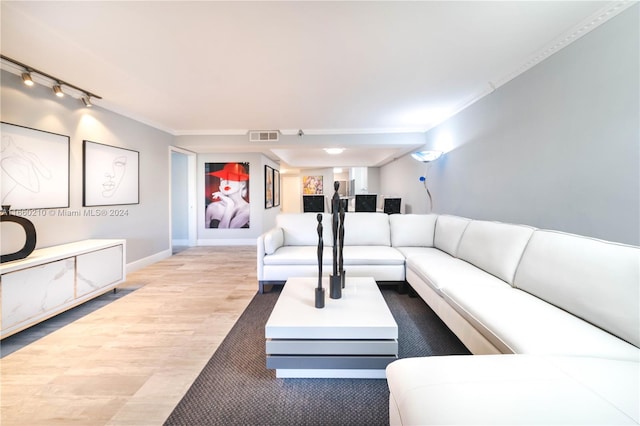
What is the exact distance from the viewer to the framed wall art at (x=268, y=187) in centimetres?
634

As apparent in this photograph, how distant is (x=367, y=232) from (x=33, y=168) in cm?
372

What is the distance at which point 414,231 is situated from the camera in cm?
337

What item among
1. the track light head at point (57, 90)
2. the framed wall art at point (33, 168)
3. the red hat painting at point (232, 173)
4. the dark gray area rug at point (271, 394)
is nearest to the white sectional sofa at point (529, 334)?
the dark gray area rug at point (271, 394)

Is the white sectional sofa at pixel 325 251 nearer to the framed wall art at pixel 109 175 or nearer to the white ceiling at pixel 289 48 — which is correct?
the white ceiling at pixel 289 48

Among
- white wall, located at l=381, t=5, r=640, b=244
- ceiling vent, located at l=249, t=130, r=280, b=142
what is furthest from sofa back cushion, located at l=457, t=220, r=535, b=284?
ceiling vent, located at l=249, t=130, r=280, b=142

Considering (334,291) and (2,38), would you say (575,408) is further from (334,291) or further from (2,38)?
(2,38)

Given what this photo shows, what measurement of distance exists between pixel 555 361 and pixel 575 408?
288mm

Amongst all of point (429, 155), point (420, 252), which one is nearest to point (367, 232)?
point (420, 252)

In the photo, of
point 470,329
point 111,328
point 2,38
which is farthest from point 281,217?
point 2,38

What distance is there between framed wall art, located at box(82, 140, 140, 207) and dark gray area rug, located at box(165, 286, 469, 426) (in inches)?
109

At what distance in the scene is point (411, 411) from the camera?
31.6 inches

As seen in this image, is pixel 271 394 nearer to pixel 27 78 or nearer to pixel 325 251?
pixel 325 251

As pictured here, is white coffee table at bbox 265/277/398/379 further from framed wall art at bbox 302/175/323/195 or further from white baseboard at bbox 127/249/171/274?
framed wall art at bbox 302/175/323/195

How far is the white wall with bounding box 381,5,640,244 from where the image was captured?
162cm
